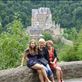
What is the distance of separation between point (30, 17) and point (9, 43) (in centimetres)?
7430

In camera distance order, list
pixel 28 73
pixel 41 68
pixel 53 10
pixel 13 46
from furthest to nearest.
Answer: pixel 53 10
pixel 13 46
pixel 28 73
pixel 41 68

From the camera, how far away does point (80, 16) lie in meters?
89.9

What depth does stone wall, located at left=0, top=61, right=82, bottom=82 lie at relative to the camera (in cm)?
636

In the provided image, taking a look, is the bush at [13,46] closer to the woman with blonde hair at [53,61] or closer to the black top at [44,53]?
the woman with blonde hair at [53,61]

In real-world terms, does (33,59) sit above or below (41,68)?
above

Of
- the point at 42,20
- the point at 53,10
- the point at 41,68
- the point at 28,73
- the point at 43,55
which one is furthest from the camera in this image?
the point at 53,10

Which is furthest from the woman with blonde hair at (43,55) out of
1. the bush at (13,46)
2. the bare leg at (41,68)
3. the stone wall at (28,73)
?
the bush at (13,46)

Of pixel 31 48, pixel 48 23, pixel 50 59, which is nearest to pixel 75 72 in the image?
pixel 50 59

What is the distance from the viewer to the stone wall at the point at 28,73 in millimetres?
6359

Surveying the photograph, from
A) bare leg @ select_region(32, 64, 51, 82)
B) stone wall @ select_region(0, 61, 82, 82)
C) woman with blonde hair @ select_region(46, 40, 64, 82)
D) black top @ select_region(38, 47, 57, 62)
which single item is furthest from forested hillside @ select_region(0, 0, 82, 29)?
bare leg @ select_region(32, 64, 51, 82)

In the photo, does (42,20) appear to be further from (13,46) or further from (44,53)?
(44,53)

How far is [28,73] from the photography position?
677cm

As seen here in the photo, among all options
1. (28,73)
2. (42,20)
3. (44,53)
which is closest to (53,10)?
(42,20)

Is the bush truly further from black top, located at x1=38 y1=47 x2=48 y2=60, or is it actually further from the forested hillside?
the forested hillside
